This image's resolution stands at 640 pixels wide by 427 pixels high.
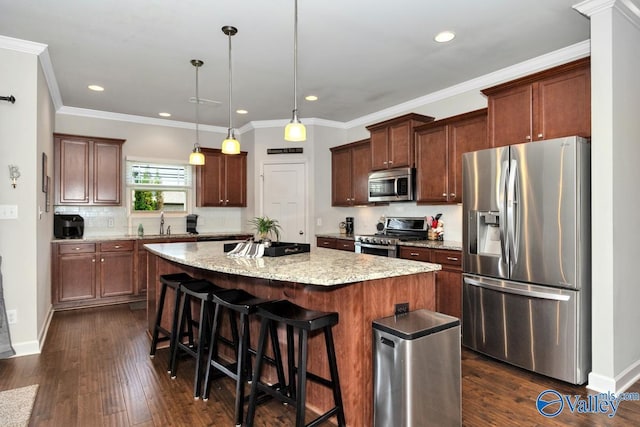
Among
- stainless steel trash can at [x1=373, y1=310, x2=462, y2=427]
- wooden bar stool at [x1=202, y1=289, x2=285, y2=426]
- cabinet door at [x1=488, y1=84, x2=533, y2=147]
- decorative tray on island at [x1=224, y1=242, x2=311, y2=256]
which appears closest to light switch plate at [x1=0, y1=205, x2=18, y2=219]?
wooden bar stool at [x1=202, y1=289, x2=285, y2=426]

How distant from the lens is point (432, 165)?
4293 mm

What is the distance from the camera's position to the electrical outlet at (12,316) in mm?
3207

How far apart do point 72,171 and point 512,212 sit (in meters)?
5.34

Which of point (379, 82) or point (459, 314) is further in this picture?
point (379, 82)

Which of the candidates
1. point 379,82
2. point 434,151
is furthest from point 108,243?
point 434,151

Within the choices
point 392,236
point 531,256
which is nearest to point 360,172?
point 392,236

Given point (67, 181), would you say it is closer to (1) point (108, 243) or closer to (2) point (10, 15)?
(1) point (108, 243)

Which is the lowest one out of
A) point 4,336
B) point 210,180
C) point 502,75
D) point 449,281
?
point 4,336

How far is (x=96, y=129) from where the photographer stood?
5.36 meters

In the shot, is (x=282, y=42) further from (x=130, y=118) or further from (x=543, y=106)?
(x=130, y=118)

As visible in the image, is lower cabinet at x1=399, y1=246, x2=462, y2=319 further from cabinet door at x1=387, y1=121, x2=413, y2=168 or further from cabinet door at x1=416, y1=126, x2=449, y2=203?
cabinet door at x1=387, y1=121, x2=413, y2=168

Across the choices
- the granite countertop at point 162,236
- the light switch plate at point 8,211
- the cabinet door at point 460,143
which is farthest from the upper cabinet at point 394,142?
the light switch plate at point 8,211

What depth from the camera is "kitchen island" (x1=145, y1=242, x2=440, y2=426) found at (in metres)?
1.98

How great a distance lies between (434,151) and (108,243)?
438 cm
